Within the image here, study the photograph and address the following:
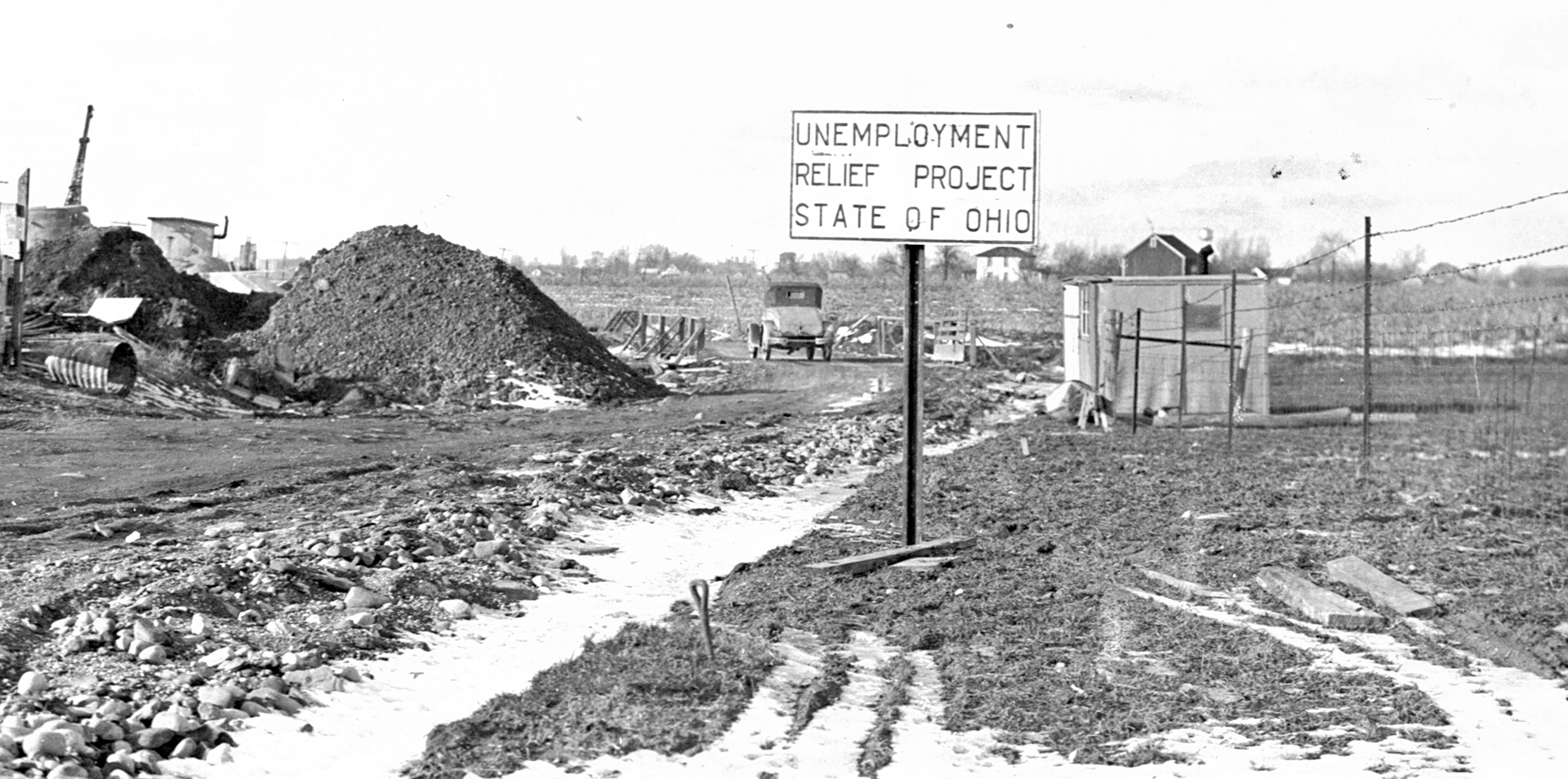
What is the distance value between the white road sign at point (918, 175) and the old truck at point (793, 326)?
31466 mm

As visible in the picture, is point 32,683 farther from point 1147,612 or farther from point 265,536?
point 1147,612

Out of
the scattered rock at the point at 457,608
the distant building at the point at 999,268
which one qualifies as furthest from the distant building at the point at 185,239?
the distant building at the point at 999,268

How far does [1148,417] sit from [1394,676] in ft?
52.2

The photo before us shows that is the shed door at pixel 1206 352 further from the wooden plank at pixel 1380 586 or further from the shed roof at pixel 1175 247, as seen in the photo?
the wooden plank at pixel 1380 586

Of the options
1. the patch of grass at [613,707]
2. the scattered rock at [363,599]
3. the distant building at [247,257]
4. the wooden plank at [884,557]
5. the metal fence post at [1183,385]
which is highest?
the distant building at [247,257]

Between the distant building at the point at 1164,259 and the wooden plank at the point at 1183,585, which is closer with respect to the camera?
the wooden plank at the point at 1183,585

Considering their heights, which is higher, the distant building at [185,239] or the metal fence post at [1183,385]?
the distant building at [185,239]

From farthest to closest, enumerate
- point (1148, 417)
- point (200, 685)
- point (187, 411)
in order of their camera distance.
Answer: point (1148, 417)
point (187, 411)
point (200, 685)

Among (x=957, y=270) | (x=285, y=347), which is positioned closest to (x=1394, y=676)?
(x=285, y=347)

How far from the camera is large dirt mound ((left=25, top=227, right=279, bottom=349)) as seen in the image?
2830cm

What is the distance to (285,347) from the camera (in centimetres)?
2814

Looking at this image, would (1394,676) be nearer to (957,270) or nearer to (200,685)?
(200,685)

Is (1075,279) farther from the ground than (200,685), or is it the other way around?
(1075,279)

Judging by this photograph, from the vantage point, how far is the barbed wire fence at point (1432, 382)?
1084cm
